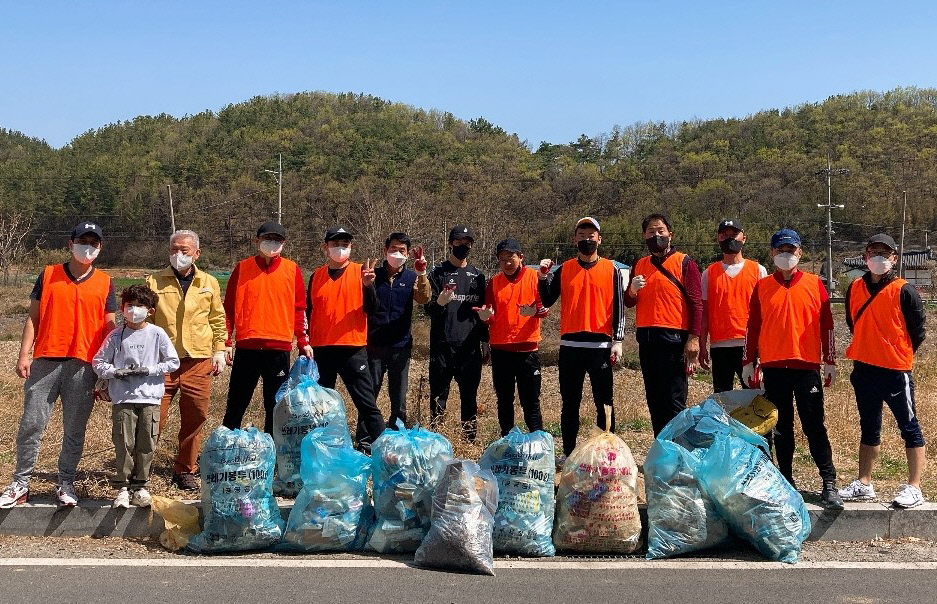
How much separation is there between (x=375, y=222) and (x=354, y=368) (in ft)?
114

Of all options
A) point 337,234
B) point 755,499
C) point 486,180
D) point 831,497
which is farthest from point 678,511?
point 486,180

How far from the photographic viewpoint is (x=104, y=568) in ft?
16.1

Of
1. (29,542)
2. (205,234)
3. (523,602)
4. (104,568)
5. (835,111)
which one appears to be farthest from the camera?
(835,111)

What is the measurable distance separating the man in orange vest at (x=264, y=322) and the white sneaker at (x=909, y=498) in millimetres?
3970

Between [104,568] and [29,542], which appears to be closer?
[104,568]

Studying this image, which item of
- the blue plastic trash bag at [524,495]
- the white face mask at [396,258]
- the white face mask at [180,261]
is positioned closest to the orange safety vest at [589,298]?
the white face mask at [396,258]

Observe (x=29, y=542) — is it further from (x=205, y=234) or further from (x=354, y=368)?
(x=205, y=234)

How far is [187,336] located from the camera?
621 cm

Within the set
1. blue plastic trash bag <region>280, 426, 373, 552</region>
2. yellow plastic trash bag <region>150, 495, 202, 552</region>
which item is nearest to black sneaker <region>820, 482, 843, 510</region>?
blue plastic trash bag <region>280, 426, 373, 552</region>

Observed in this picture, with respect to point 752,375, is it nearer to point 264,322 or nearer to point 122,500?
point 264,322

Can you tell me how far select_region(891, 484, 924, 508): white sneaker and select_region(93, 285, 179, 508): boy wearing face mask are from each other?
15.1 feet

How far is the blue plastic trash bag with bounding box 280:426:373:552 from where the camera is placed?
516 cm

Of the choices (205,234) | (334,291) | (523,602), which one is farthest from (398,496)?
(205,234)

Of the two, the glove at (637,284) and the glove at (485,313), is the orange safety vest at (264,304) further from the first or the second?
the glove at (637,284)
